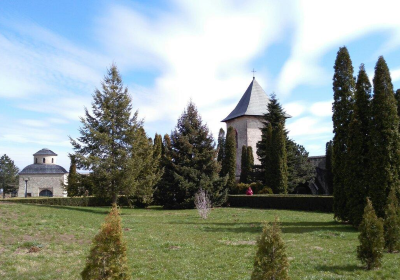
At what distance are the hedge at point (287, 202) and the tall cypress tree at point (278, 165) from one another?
4875 millimetres

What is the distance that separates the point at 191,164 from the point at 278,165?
9.96 m

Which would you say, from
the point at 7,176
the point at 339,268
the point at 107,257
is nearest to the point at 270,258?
the point at 107,257

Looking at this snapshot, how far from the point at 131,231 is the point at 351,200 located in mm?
9612

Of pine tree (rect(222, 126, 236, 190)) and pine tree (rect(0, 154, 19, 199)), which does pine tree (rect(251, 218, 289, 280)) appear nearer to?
pine tree (rect(222, 126, 236, 190))

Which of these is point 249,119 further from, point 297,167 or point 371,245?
point 371,245

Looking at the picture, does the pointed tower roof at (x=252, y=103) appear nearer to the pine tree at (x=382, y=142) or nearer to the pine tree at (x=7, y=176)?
the pine tree at (x=382, y=142)

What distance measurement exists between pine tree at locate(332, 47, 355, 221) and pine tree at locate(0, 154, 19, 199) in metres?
59.2

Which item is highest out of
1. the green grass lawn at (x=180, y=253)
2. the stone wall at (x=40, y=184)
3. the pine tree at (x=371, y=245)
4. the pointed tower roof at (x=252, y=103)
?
the pointed tower roof at (x=252, y=103)

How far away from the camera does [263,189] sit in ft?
104

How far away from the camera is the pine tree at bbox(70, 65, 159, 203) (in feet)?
73.5

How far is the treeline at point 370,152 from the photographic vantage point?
13.9m

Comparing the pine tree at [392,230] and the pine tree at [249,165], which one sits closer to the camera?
the pine tree at [392,230]

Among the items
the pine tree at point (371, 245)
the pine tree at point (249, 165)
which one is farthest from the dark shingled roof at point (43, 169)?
the pine tree at point (371, 245)

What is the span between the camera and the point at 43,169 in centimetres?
5875
